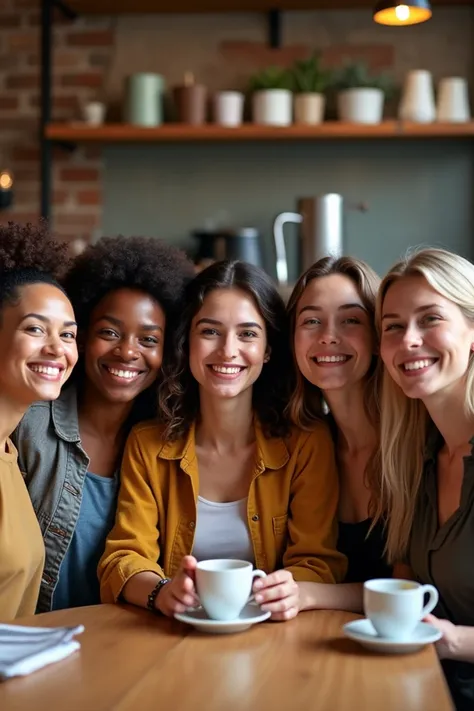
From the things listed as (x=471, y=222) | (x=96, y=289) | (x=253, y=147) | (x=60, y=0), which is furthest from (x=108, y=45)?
(x=96, y=289)

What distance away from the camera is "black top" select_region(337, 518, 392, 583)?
6.31ft

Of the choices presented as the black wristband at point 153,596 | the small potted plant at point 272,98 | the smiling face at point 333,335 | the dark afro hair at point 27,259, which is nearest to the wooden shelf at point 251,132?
the small potted plant at point 272,98

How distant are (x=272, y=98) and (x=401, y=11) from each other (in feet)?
5.56

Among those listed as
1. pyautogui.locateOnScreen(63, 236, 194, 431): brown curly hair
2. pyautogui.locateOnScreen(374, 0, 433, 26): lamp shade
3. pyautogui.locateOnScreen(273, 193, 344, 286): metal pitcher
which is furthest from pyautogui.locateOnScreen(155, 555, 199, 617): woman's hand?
pyautogui.locateOnScreen(273, 193, 344, 286): metal pitcher

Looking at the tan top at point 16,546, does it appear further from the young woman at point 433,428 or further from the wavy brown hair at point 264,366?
the young woman at point 433,428

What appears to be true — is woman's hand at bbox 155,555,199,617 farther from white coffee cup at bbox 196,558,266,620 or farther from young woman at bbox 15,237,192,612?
young woman at bbox 15,237,192,612

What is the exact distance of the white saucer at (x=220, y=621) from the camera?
1.44 m

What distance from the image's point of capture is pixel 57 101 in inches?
170

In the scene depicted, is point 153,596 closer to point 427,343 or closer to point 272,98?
point 427,343

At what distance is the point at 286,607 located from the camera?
5.07ft

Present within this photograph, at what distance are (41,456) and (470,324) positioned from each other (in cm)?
88

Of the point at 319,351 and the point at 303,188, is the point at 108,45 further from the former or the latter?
the point at 319,351

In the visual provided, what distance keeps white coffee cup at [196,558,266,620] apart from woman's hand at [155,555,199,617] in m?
0.04

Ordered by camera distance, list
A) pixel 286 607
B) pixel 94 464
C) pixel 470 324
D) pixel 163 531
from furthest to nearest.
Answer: pixel 94 464 → pixel 163 531 → pixel 470 324 → pixel 286 607
